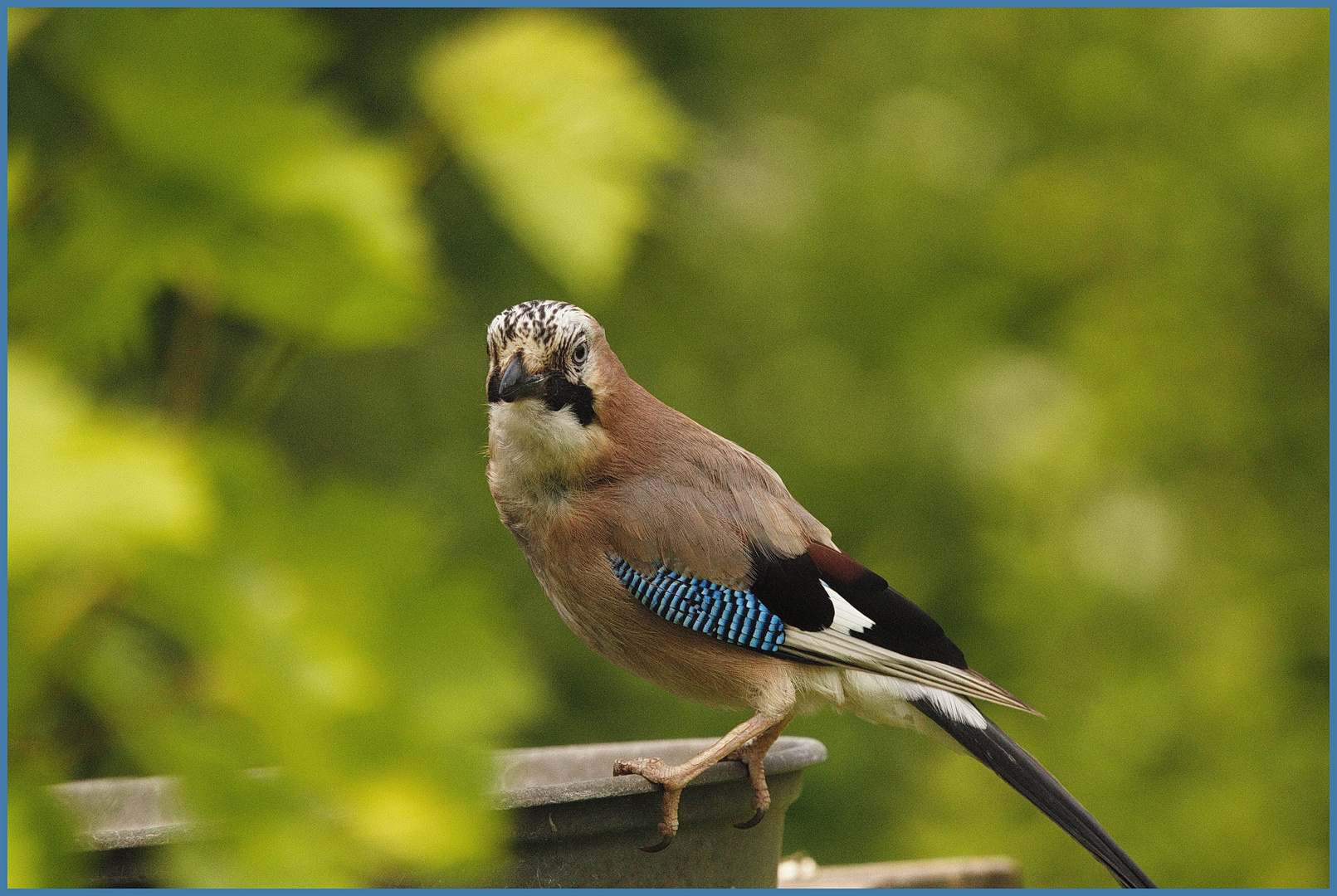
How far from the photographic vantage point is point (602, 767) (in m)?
2.82

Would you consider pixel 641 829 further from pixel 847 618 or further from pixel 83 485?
pixel 83 485

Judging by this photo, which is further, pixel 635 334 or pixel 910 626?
pixel 635 334

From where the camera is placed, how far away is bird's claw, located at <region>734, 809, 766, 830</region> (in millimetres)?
2316

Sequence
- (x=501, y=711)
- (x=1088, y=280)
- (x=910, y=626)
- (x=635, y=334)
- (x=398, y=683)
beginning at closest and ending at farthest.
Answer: (x=398, y=683)
(x=501, y=711)
(x=910, y=626)
(x=635, y=334)
(x=1088, y=280)

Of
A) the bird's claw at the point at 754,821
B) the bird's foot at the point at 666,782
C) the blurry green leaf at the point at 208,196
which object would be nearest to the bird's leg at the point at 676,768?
the bird's foot at the point at 666,782

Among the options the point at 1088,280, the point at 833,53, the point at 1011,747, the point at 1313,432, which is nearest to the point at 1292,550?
the point at 1313,432

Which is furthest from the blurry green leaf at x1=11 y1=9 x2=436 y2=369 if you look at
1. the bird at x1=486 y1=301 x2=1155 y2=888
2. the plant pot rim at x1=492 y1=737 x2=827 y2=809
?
the bird at x1=486 y1=301 x2=1155 y2=888

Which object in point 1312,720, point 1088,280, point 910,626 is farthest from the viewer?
point 1088,280

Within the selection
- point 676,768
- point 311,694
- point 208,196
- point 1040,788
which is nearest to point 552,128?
point 208,196

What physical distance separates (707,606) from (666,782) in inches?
15.5

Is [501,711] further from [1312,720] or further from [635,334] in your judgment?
[1312,720]

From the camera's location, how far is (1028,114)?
6480 millimetres

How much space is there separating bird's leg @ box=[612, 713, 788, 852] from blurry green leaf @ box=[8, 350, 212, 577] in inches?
62.9

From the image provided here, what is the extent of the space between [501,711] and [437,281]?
269 millimetres
